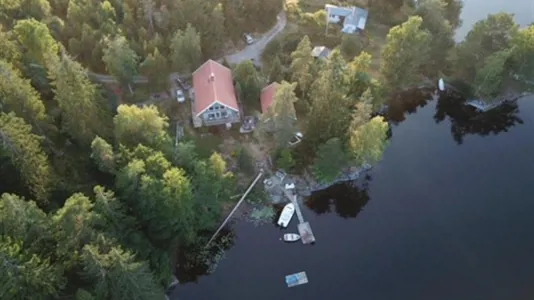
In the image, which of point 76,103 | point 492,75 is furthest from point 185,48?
point 492,75

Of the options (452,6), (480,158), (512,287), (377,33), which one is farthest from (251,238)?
(452,6)

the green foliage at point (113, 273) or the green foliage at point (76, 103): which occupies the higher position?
the green foliage at point (76, 103)

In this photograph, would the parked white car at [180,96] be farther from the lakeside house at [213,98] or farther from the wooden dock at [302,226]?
the wooden dock at [302,226]

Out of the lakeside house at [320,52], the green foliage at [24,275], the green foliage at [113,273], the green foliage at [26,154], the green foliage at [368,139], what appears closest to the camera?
the green foliage at [24,275]

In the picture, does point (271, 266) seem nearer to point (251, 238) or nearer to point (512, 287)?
point (251, 238)

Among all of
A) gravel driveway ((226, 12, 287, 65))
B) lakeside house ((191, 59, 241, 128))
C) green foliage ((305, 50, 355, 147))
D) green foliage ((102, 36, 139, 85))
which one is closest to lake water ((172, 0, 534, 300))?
green foliage ((305, 50, 355, 147))

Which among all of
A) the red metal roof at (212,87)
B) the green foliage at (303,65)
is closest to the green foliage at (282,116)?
the green foliage at (303,65)

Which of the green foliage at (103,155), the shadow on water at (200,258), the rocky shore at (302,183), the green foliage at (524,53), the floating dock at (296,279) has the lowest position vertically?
the floating dock at (296,279)
